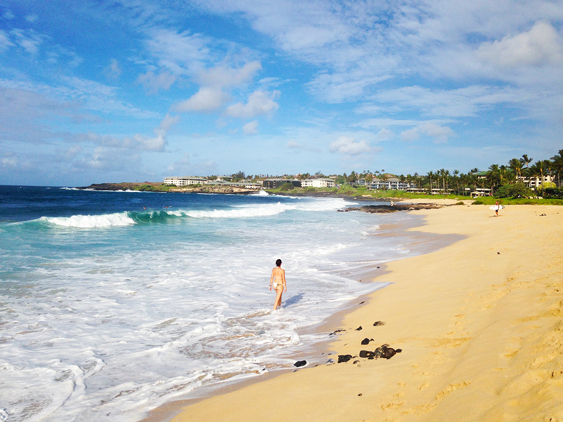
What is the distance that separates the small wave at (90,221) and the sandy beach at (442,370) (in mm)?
31468

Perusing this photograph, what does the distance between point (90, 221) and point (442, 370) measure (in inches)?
1406

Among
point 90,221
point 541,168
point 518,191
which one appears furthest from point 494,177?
point 90,221

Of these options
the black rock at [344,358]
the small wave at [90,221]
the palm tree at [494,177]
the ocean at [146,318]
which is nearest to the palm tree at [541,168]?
the palm tree at [494,177]

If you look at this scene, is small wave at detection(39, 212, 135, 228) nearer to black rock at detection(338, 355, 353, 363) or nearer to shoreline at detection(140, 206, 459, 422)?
shoreline at detection(140, 206, 459, 422)

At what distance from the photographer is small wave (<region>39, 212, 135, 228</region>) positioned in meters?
31.3

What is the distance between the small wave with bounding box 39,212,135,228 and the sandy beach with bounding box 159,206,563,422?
3147 centimetres

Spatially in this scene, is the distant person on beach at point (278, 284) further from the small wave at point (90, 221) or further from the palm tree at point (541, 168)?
the palm tree at point (541, 168)

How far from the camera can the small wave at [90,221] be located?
31.3 meters

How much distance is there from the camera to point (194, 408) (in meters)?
4.73

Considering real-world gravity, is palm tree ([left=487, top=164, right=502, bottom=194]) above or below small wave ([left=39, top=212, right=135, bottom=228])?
above

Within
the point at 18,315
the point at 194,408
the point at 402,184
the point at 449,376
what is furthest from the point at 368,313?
the point at 402,184

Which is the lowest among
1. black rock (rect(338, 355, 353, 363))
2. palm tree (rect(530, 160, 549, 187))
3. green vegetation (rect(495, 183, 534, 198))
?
black rock (rect(338, 355, 353, 363))

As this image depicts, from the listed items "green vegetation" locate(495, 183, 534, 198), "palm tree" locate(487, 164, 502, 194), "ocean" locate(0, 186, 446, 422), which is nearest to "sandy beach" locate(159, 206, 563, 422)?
"ocean" locate(0, 186, 446, 422)

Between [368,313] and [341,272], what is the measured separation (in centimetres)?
538
